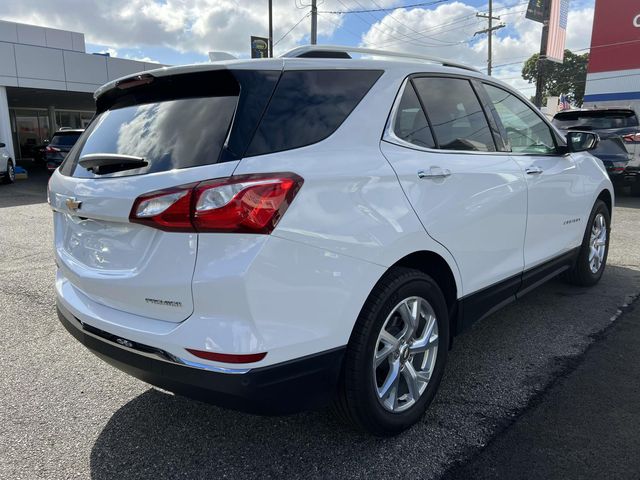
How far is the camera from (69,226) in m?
2.60

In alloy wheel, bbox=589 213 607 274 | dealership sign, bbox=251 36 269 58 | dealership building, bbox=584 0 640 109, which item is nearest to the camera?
alloy wheel, bbox=589 213 607 274

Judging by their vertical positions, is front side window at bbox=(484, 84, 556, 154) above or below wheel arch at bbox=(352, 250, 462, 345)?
above

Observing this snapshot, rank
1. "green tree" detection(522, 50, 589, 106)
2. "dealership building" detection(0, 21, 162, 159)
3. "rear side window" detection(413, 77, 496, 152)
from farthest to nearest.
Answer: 1. "green tree" detection(522, 50, 589, 106)
2. "dealership building" detection(0, 21, 162, 159)
3. "rear side window" detection(413, 77, 496, 152)

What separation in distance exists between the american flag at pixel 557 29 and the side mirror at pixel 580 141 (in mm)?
19561

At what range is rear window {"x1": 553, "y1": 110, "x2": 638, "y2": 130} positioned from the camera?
11.1 meters

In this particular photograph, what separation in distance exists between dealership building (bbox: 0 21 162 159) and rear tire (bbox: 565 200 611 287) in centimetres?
1918

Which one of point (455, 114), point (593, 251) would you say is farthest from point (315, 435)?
point (593, 251)

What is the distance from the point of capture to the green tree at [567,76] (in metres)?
58.8

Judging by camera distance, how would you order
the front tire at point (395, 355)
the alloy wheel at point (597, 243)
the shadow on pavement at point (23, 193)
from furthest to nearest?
the shadow on pavement at point (23, 193), the alloy wheel at point (597, 243), the front tire at point (395, 355)

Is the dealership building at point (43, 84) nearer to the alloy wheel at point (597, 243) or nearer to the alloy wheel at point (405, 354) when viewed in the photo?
the alloy wheel at point (597, 243)

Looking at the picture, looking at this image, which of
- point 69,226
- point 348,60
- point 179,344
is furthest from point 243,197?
point 69,226

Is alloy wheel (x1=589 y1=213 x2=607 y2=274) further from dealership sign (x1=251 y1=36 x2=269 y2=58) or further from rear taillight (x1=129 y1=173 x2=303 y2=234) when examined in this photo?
dealership sign (x1=251 y1=36 x2=269 y2=58)

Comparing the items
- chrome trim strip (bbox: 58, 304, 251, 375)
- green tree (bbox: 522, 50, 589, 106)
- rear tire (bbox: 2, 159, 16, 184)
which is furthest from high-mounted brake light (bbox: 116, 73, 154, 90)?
green tree (bbox: 522, 50, 589, 106)

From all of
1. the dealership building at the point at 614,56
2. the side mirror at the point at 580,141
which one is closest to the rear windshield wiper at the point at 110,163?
the side mirror at the point at 580,141
